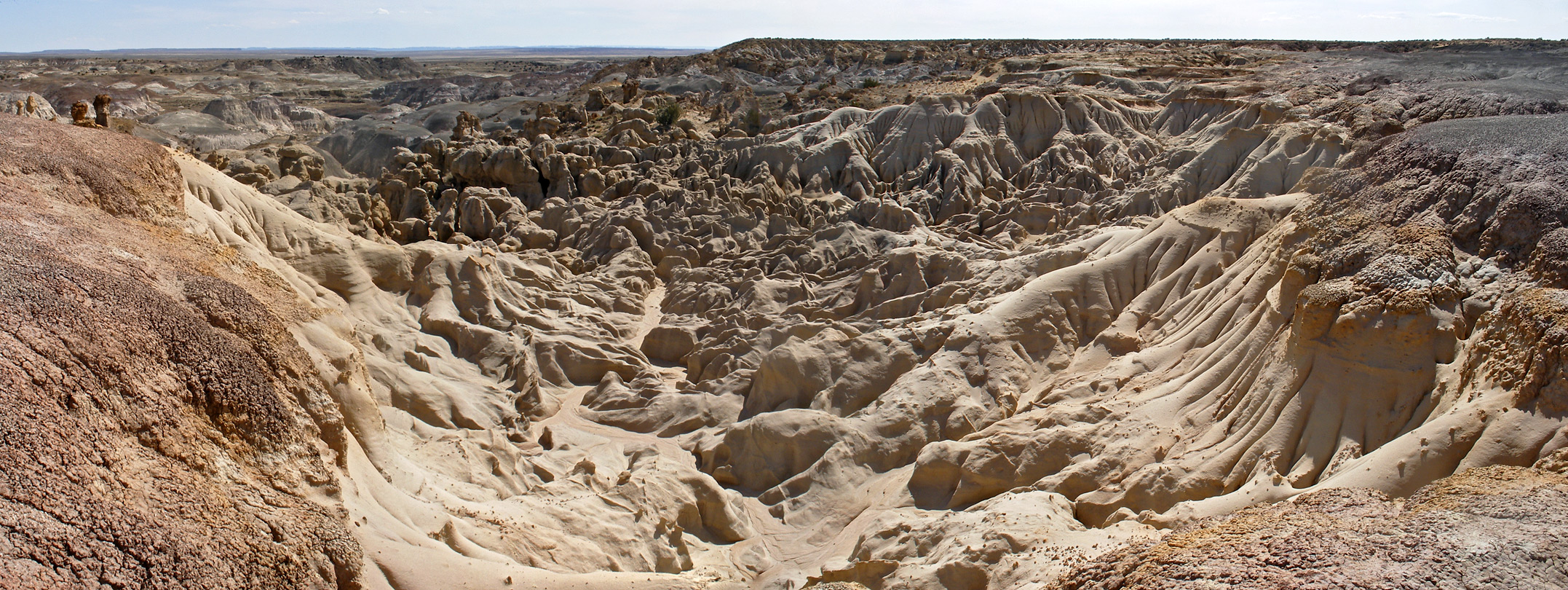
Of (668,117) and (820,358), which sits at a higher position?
(668,117)

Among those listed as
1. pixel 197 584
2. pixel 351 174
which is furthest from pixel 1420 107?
pixel 351 174

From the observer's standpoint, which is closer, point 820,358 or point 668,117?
point 820,358

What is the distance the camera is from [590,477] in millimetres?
10570

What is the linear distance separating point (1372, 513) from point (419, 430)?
31.0ft

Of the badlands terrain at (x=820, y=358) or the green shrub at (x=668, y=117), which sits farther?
the green shrub at (x=668, y=117)

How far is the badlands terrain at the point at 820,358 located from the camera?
557 cm

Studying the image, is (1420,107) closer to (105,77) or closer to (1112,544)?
(1112,544)

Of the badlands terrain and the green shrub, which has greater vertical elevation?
the green shrub

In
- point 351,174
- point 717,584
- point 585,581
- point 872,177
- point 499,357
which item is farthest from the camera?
point 351,174

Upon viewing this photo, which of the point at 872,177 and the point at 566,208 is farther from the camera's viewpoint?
Result: the point at 872,177

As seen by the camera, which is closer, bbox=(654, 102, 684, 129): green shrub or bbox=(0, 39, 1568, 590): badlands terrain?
bbox=(0, 39, 1568, 590): badlands terrain

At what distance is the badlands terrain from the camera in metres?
5.57

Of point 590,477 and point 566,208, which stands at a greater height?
point 566,208

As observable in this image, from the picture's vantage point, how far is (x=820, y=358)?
12.8 metres
